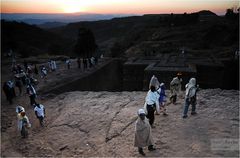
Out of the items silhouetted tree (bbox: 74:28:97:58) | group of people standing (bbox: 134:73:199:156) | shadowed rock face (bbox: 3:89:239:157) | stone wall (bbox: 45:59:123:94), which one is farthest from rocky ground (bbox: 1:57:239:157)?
silhouetted tree (bbox: 74:28:97:58)

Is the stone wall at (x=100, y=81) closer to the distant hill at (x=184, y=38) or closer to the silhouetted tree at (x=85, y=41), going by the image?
the silhouetted tree at (x=85, y=41)

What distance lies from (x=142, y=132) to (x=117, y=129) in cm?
191

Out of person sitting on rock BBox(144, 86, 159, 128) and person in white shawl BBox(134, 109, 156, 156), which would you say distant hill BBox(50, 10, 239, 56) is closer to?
person sitting on rock BBox(144, 86, 159, 128)

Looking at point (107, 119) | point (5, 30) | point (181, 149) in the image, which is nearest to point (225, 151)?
point (181, 149)

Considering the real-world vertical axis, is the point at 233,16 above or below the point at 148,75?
above

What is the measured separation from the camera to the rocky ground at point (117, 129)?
6.15m

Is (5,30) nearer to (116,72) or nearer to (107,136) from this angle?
(116,72)

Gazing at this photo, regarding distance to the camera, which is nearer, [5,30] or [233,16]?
[5,30]

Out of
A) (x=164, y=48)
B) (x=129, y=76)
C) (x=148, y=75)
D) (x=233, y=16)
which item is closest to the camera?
(x=148, y=75)

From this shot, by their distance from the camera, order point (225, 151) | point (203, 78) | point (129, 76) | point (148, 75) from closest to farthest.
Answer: point (225, 151) → point (148, 75) → point (203, 78) → point (129, 76)

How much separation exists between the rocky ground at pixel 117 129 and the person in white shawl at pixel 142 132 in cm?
28

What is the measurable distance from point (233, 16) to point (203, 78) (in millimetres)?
47317

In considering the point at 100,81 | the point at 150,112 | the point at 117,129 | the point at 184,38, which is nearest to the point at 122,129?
the point at 117,129

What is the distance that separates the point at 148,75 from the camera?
14586 millimetres
